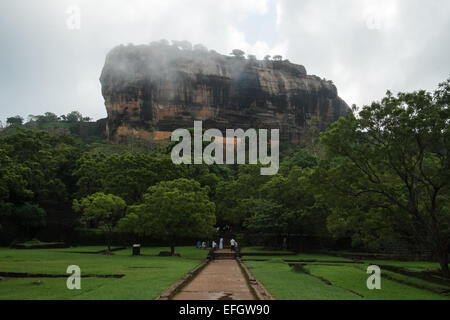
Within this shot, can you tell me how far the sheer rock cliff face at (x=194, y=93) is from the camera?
255ft

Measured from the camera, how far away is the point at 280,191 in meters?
31.8

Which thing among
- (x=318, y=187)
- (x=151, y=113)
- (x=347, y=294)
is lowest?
(x=347, y=294)

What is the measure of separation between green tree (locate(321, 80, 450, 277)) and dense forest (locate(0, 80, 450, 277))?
0.04 m

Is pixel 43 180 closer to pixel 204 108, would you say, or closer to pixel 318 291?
pixel 318 291

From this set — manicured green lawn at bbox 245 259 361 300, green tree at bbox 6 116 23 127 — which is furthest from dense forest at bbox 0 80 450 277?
green tree at bbox 6 116 23 127

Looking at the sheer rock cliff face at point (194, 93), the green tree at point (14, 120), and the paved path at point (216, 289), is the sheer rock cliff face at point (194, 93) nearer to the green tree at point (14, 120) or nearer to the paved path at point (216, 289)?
the green tree at point (14, 120)

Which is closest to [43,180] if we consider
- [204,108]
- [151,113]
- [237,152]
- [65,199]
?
[65,199]

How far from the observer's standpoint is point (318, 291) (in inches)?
449

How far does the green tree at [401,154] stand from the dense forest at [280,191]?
0.14 feet

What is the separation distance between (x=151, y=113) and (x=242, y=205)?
46.9 meters

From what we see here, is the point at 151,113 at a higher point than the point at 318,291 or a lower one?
higher

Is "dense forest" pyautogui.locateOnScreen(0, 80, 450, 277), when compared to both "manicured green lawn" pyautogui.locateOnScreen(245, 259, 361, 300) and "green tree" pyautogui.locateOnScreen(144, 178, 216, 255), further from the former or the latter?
"manicured green lawn" pyautogui.locateOnScreen(245, 259, 361, 300)

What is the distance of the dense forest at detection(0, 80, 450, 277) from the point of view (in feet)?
49.1

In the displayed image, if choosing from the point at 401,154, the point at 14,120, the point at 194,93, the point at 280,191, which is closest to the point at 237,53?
the point at 194,93
